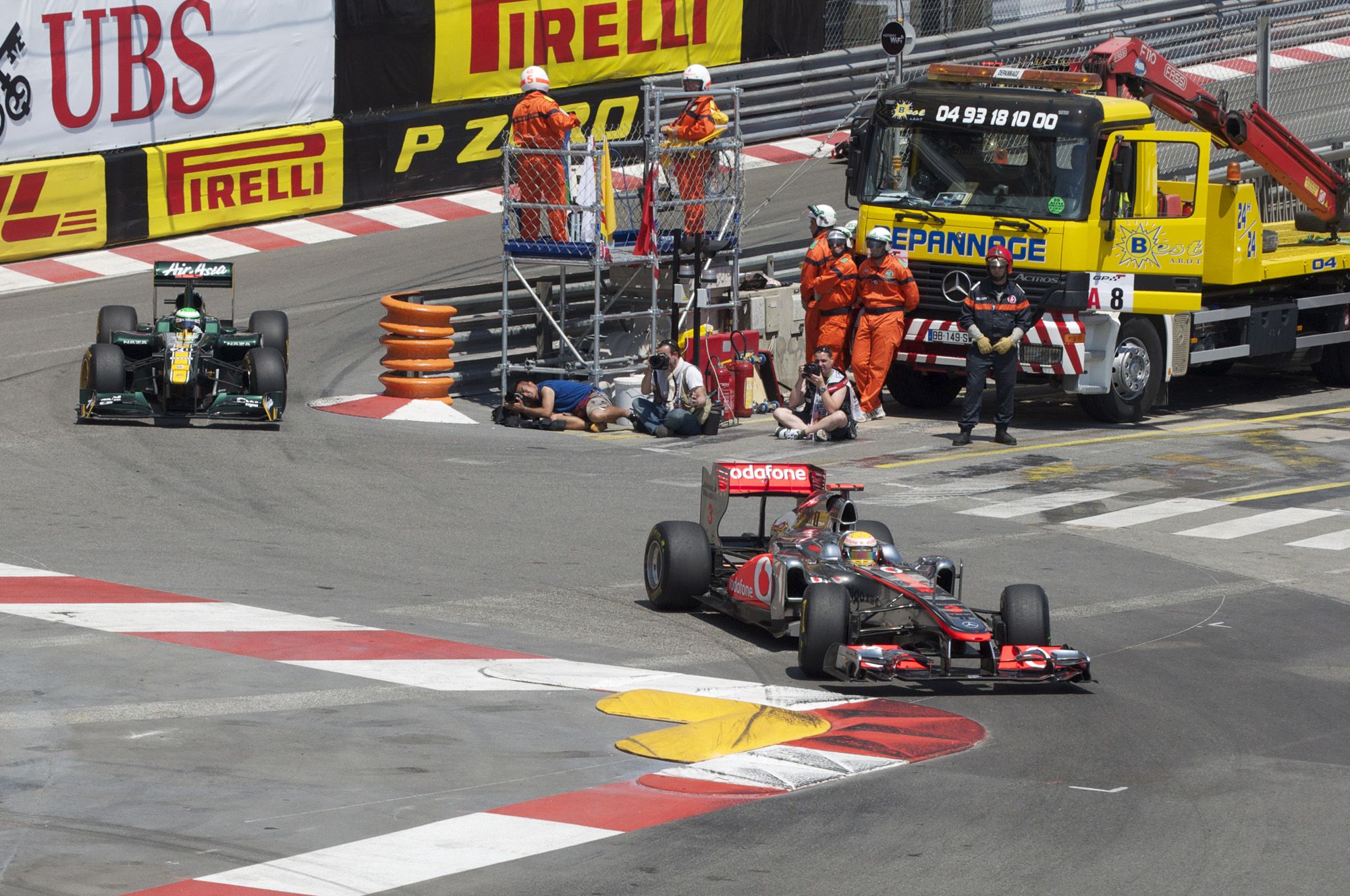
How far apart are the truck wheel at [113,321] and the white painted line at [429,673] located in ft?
27.3

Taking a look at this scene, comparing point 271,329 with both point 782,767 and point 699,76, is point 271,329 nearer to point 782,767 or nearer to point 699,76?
point 699,76

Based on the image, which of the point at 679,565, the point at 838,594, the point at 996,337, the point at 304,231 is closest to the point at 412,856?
the point at 838,594

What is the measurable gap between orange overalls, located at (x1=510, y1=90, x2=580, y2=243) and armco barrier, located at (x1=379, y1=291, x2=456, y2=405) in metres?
1.41

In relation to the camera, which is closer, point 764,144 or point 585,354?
point 585,354

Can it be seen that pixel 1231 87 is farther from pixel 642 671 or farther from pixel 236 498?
pixel 642 671

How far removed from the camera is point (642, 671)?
10.1m

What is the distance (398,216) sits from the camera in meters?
25.5

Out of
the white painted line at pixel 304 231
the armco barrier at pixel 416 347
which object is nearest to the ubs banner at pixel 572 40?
the white painted line at pixel 304 231

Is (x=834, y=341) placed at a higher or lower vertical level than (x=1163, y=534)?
higher

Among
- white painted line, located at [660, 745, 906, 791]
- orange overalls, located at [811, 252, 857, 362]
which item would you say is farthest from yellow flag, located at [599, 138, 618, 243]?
white painted line, located at [660, 745, 906, 791]

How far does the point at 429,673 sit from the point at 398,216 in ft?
54.7

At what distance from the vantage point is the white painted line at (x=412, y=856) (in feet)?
21.4

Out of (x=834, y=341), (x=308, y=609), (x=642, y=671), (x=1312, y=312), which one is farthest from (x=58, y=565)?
(x=1312, y=312)

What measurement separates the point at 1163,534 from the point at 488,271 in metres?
10.8
